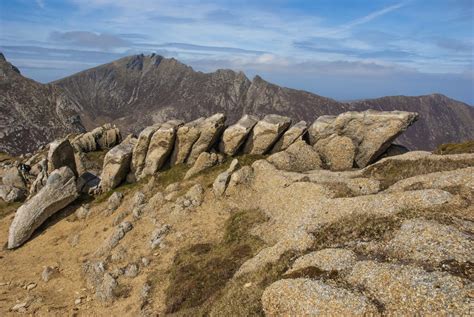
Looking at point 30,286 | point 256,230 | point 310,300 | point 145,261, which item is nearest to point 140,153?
point 145,261

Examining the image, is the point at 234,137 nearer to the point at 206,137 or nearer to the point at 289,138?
the point at 206,137

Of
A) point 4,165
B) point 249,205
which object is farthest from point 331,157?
point 4,165

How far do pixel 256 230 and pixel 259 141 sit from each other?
19627 millimetres

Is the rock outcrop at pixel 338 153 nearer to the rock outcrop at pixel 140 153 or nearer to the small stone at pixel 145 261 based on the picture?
the rock outcrop at pixel 140 153

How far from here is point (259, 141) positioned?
55.4 m

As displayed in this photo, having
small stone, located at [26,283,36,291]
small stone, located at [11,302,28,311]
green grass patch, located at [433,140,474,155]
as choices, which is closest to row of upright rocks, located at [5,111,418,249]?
green grass patch, located at [433,140,474,155]

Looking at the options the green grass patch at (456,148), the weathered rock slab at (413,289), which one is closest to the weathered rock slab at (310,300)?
the weathered rock slab at (413,289)

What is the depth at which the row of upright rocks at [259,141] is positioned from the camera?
52.7 m

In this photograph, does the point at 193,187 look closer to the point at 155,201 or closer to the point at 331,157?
the point at 155,201

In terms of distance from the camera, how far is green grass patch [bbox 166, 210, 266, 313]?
31.0m

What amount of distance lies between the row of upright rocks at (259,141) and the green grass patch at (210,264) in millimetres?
16344

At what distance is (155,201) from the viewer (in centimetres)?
4738

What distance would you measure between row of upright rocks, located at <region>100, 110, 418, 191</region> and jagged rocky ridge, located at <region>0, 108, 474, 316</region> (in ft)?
0.72

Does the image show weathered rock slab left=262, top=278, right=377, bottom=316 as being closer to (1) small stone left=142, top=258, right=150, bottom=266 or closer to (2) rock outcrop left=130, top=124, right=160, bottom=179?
(1) small stone left=142, top=258, right=150, bottom=266
